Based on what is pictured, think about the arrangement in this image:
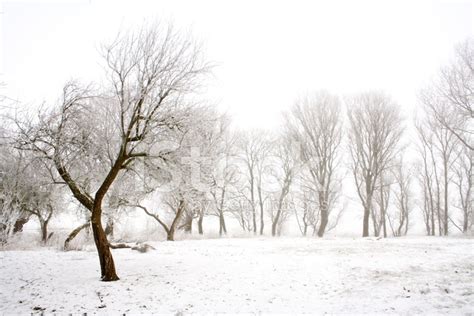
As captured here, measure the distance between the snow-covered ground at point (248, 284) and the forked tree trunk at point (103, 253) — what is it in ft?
1.17

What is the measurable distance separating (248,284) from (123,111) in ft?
23.2

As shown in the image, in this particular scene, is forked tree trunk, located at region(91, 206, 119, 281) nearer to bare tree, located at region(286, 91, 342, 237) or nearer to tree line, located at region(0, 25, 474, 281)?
tree line, located at region(0, 25, 474, 281)

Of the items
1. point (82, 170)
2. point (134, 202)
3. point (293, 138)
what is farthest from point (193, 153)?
point (293, 138)

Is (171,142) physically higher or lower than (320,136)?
lower

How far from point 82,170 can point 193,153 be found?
4562 mm

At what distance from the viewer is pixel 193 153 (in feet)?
35.9

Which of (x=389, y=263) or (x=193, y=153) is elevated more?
(x=193, y=153)

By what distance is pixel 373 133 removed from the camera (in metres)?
24.8

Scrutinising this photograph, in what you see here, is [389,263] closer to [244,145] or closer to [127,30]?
[127,30]

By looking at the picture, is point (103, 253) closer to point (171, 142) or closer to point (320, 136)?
point (171, 142)

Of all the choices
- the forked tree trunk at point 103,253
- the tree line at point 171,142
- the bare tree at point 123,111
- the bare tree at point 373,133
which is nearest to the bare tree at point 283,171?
the tree line at point 171,142

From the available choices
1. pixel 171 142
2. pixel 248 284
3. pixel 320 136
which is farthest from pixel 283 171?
pixel 248 284

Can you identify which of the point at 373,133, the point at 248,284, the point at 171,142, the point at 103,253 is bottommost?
the point at 248,284

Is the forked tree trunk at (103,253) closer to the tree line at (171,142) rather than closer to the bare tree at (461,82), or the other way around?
the tree line at (171,142)
